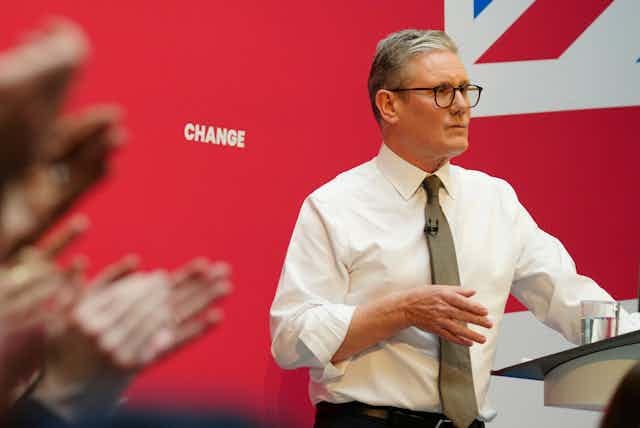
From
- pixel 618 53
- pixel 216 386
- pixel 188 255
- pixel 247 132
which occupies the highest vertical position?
pixel 618 53

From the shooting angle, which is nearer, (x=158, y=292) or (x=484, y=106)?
(x=158, y=292)

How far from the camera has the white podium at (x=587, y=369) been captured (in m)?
2.38

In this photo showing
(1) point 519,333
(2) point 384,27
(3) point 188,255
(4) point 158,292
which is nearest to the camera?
(4) point 158,292

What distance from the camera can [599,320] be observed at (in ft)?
8.80

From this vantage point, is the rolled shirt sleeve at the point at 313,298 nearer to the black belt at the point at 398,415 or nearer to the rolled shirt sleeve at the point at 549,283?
the black belt at the point at 398,415

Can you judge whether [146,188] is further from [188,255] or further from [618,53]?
[618,53]

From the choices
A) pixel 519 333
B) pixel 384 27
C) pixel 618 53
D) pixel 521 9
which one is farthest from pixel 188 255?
pixel 618 53

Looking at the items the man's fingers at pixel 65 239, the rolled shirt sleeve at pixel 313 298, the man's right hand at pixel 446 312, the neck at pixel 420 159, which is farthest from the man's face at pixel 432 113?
the man's fingers at pixel 65 239

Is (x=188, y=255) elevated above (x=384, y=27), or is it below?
below

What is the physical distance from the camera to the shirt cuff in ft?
8.70

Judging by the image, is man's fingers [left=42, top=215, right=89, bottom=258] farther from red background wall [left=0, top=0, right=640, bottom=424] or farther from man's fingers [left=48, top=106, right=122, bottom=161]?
red background wall [left=0, top=0, right=640, bottom=424]

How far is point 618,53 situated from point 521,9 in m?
0.37

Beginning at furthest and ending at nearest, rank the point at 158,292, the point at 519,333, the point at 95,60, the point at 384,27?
1. the point at 519,333
2. the point at 384,27
3. the point at 95,60
4. the point at 158,292

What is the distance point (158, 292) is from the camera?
3.57ft
